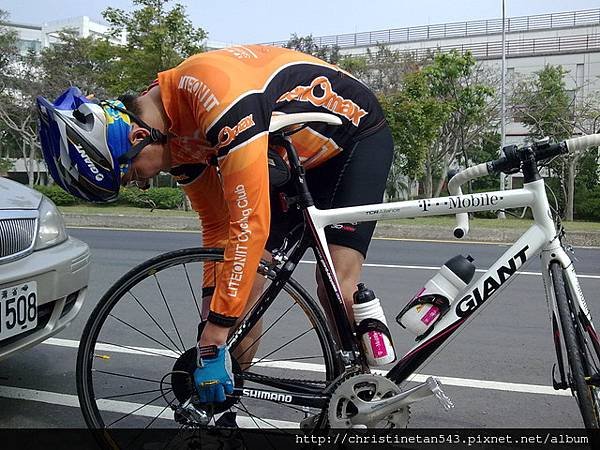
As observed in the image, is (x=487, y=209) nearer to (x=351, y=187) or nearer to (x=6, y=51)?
(x=351, y=187)

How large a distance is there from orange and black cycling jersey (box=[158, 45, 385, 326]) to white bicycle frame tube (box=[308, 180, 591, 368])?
34 centimetres

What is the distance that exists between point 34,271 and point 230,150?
1.26m

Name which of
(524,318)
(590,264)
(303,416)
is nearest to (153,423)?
A: (303,416)

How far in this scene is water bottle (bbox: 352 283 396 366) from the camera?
89.1 inches

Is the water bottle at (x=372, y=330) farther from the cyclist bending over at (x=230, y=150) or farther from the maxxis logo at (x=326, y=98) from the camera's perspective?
the maxxis logo at (x=326, y=98)

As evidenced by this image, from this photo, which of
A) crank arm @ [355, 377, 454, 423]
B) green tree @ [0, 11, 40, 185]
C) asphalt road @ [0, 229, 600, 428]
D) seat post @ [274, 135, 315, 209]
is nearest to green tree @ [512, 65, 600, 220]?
asphalt road @ [0, 229, 600, 428]

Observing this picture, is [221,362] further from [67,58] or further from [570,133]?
[67,58]

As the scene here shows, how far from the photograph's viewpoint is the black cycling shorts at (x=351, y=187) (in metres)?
2.41

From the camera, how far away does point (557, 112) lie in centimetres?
2066

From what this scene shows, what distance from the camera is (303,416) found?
2.56 meters

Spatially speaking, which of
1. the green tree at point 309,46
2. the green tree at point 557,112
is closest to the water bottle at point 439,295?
the green tree at point 557,112

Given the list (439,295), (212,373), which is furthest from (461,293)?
(212,373)

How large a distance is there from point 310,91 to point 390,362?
1037mm

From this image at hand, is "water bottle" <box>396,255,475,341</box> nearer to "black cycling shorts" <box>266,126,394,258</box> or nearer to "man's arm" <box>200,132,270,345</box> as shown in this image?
"black cycling shorts" <box>266,126,394,258</box>
